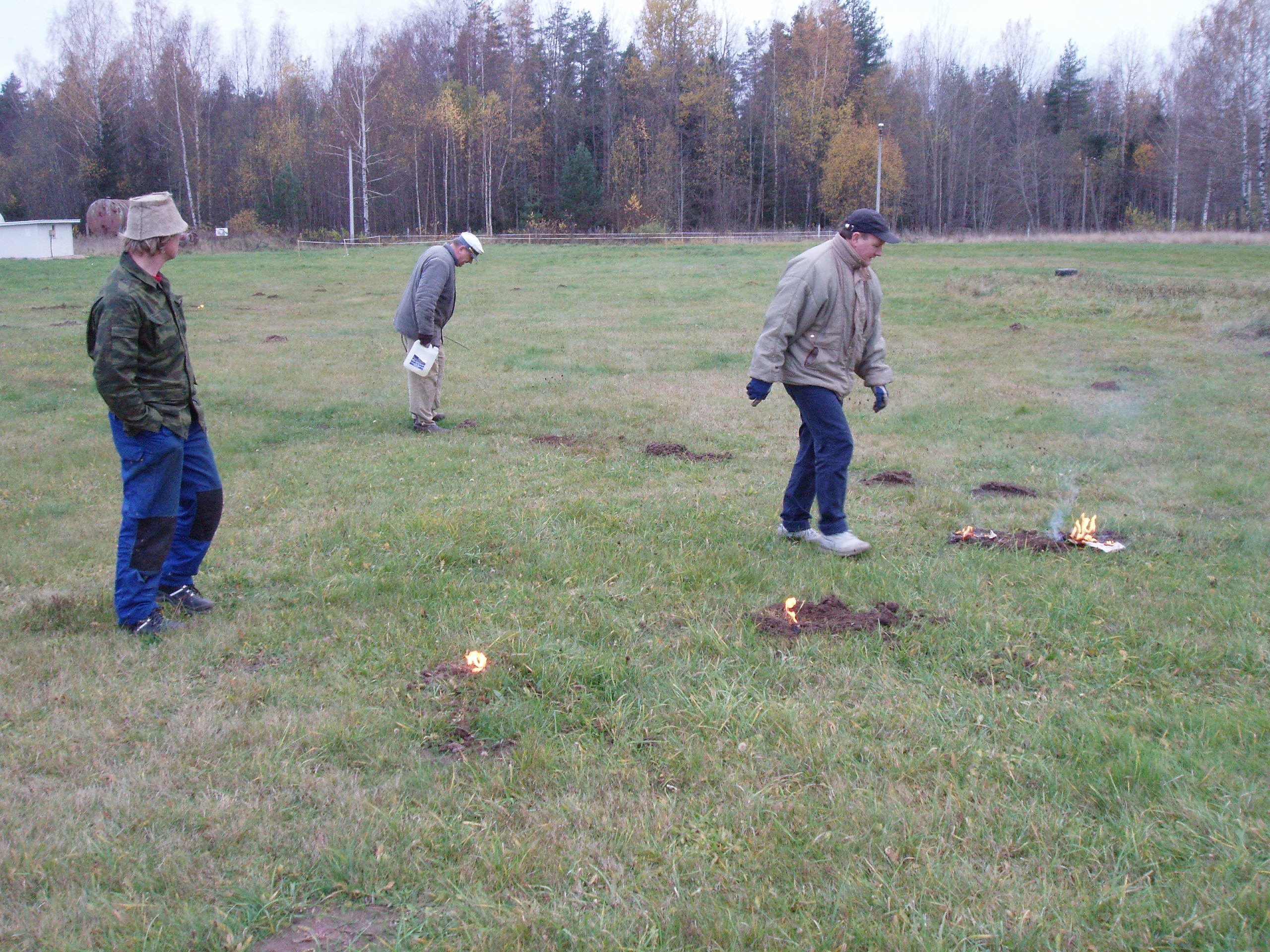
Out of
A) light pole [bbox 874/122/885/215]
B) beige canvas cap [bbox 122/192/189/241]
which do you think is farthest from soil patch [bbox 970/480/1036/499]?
light pole [bbox 874/122/885/215]

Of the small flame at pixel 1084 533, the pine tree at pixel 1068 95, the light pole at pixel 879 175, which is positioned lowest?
the small flame at pixel 1084 533

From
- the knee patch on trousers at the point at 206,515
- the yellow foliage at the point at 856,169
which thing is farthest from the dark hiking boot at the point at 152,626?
the yellow foliage at the point at 856,169

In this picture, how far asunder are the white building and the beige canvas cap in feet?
158

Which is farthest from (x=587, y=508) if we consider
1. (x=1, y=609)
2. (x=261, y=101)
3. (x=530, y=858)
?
(x=261, y=101)

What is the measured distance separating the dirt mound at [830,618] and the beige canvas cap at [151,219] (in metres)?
3.73

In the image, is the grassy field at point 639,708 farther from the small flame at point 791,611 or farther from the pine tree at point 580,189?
the pine tree at point 580,189

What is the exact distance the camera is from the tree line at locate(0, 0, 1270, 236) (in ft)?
202

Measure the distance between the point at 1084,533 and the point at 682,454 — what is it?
13.4 ft

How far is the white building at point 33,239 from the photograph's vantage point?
4612 cm

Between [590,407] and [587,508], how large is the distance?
16.2ft

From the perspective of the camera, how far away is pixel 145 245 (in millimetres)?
5137

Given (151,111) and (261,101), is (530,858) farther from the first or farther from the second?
(261,101)

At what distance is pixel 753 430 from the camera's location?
11.0 m

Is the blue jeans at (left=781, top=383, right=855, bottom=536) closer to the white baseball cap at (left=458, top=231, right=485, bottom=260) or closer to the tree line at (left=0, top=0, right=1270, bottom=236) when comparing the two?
the white baseball cap at (left=458, top=231, right=485, bottom=260)
